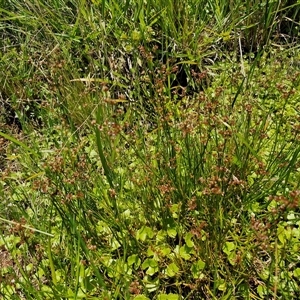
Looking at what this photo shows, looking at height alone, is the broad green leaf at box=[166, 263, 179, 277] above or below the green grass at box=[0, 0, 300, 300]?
below

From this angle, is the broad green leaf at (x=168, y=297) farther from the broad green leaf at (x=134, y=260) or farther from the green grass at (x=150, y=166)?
the broad green leaf at (x=134, y=260)

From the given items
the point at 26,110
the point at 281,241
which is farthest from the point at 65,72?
the point at 281,241

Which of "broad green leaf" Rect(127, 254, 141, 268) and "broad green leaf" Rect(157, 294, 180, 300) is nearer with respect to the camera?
"broad green leaf" Rect(157, 294, 180, 300)

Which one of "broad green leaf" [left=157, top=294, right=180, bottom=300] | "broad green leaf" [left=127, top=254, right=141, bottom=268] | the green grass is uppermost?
the green grass

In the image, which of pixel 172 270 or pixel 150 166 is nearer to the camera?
pixel 172 270

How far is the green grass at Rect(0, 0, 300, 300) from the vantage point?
1424 millimetres

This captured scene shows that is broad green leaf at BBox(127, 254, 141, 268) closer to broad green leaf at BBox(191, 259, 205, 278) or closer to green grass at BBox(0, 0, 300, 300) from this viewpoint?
green grass at BBox(0, 0, 300, 300)

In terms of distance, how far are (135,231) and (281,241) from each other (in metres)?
0.48

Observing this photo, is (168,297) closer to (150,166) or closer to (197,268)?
(197,268)

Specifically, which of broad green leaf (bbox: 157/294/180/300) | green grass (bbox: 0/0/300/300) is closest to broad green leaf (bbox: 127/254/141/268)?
green grass (bbox: 0/0/300/300)

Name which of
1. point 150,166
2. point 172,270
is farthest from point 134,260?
point 150,166

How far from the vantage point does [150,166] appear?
156 centimetres

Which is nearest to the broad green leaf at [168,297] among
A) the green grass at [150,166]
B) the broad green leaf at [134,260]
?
the green grass at [150,166]

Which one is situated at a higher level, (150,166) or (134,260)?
(150,166)
